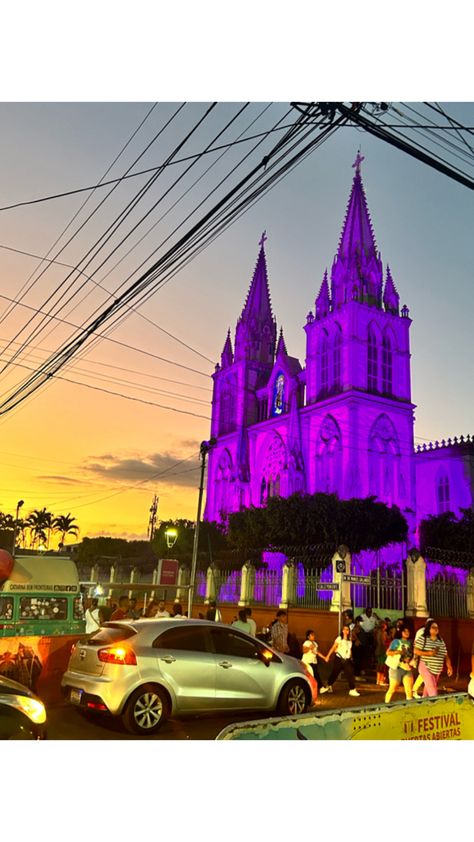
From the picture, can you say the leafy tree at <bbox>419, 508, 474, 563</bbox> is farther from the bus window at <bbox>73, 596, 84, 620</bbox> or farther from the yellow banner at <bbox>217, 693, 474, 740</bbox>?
the yellow banner at <bbox>217, 693, 474, 740</bbox>

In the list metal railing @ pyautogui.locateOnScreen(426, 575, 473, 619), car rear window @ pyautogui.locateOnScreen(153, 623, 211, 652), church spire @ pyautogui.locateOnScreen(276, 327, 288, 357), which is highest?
church spire @ pyautogui.locateOnScreen(276, 327, 288, 357)

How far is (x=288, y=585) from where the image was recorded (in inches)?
739

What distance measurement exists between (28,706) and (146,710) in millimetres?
1583

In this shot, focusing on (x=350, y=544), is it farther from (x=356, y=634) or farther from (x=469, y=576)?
(x=356, y=634)

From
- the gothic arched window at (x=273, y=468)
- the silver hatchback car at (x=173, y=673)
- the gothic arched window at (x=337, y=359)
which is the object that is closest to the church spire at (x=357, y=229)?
the gothic arched window at (x=337, y=359)

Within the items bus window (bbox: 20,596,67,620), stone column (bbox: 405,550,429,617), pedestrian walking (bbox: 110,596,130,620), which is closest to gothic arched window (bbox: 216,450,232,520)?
stone column (bbox: 405,550,429,617)

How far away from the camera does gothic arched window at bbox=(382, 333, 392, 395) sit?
46.4 m

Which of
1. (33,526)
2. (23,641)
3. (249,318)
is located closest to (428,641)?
(23,641)

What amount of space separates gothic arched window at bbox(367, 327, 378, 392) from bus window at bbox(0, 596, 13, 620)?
119 ft

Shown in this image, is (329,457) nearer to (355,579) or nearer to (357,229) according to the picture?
(357,229)

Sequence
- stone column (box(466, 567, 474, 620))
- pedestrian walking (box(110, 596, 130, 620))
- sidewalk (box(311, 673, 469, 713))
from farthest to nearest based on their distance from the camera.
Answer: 1. stone column (box(466, 567, 474, 620))
2. pedestrian walking (box(110, 596, 130, 620))
3. sidewalk (box(311, 673, 469, 713))

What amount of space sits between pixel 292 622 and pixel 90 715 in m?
10.2

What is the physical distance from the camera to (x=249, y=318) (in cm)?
6294

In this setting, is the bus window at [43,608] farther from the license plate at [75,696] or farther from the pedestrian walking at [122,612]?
the license plate at [75,696]
